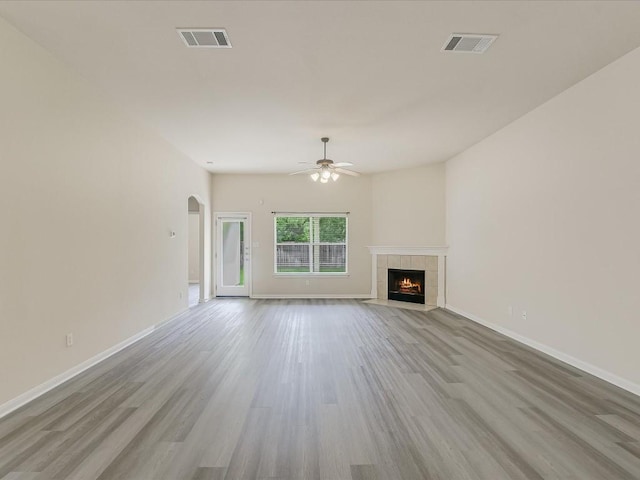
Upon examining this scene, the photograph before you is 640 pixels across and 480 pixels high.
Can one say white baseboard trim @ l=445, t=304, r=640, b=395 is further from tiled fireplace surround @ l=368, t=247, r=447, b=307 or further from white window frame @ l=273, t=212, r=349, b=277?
white window frame @ l=273, t=212, r=349, b=277

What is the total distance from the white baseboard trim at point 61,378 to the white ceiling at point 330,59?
2.89 metres

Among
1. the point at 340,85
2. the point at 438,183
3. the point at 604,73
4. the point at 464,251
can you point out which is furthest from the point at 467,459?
the point at 438,183

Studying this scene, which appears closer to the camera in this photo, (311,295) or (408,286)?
(408,286)

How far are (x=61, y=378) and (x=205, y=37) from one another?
10.8 feet

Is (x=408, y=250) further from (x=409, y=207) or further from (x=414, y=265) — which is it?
(x=409, y=207)

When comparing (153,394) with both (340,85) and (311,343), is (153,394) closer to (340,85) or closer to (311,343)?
(311,343)

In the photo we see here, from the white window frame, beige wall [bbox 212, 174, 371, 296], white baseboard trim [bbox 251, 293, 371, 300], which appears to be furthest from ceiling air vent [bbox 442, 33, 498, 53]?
white baseboard trim [bbox 251, 293, 371, 300]

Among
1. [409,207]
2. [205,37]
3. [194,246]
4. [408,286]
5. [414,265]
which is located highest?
[205,37]

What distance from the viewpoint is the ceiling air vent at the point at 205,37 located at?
8.90 feet

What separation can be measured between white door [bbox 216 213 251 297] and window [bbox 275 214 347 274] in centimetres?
85

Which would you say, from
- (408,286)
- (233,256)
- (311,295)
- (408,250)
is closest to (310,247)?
(311,295)

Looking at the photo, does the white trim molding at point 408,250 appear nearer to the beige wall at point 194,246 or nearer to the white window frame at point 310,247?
the white window frame at point 310,247

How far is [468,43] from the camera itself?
290cm

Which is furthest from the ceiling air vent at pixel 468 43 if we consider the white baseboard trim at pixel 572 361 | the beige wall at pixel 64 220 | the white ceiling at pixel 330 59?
the beige wall at pixel 64 220
